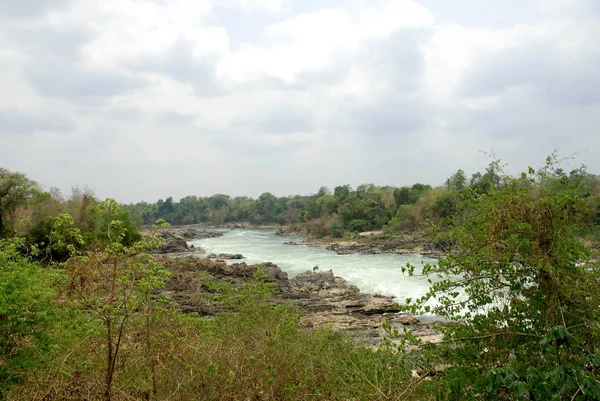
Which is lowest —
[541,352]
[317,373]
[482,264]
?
[317,373]

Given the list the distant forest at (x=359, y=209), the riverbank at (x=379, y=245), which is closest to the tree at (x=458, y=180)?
the distant forest at (x=359, y=209)

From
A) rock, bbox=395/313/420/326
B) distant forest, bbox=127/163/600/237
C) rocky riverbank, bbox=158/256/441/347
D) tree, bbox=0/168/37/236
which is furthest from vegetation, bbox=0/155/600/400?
tree, bbox=0/168/37/236

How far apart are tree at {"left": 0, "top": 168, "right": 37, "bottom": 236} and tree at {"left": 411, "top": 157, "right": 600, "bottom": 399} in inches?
1266

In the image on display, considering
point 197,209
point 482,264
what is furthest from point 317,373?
point 197,209

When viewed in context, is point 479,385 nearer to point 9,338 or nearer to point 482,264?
point 482,264

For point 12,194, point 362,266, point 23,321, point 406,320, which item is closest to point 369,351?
point 23,321

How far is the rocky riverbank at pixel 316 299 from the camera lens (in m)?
16.5

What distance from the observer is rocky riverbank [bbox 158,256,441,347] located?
1647cm

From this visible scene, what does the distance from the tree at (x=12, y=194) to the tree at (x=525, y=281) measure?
3216cm

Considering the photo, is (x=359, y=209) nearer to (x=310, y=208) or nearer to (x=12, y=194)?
(x=310, y=208)

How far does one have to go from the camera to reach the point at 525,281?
210 inches

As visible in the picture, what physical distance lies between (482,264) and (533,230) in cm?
74

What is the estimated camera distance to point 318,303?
71.9 feet

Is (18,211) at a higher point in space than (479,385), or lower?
higher
